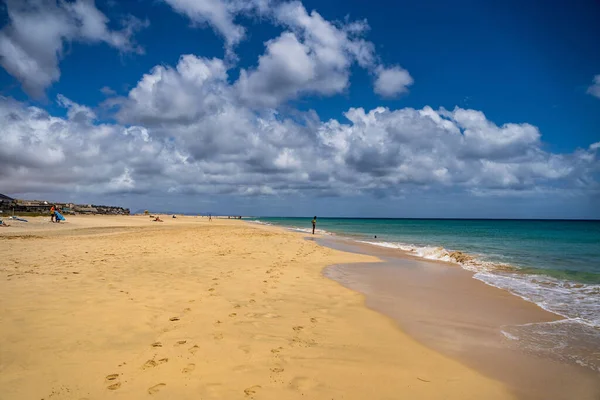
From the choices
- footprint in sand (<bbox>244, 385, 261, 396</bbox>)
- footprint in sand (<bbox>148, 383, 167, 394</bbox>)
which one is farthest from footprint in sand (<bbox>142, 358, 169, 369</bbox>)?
footprint in sand (<bbox>244, 385, 261, 396</bbox>)

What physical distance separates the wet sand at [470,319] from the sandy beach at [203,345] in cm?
50

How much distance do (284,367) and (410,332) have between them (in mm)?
3255

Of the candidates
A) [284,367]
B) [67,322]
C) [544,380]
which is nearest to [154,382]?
[284,367]

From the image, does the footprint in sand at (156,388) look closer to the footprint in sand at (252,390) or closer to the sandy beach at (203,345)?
the sandy beach at (203,345)

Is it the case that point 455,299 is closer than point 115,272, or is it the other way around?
point 455,299

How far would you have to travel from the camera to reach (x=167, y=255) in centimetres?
1456

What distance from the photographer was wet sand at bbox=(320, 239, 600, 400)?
483 centimetres

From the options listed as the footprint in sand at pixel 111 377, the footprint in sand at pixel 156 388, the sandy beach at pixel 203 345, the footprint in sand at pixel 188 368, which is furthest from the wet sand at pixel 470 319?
the footprint in sand at pixel 111 377

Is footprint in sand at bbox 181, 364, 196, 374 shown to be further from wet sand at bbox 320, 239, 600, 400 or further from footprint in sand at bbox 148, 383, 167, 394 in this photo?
wet sand at bbox 320, 239, 600, 400

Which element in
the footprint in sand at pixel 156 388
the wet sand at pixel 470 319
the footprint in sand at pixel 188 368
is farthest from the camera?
the wet sand at pixel 470 319

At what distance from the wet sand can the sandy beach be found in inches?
19.5

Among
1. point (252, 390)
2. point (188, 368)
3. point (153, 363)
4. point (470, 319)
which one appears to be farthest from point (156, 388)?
point (470, 319)

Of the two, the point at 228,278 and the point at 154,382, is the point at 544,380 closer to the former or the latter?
the point at 154,382

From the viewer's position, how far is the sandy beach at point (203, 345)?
4.09 m
